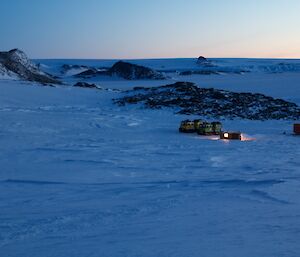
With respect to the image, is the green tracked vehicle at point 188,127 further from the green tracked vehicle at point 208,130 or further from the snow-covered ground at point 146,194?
the snow-covered ground at point 146,194

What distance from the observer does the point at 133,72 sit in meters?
79.4

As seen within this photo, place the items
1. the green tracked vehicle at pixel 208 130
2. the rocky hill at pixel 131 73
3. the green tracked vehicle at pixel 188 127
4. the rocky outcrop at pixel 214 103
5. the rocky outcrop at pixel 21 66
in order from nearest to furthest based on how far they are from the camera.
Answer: the green tracked vehicle at pixel 208 130
the green tracked vehicle at pixel 188 127
the rocky outcrop at pixel 214 103
the rocky outcrop at pixel 21 66
the rocky hill at pixel 131 73

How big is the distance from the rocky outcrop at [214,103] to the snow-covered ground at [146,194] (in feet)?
24.4

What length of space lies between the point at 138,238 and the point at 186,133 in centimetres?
1325

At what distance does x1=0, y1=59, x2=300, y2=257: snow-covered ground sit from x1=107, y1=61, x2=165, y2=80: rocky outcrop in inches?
2317

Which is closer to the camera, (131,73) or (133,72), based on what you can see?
(133,72)

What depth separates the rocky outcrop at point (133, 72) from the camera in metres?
77.1

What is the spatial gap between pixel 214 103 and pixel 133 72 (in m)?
50.8

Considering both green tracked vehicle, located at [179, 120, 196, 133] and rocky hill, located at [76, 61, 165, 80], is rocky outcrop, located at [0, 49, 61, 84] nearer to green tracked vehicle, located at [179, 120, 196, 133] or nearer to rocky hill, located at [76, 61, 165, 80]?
rocky hill, located at [76, 61, 165, 80]

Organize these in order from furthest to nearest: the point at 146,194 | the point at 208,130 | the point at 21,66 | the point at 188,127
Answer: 1. the point at 21,66
2. the point at 188,127
3. the point at 208,130
4. the point at 146,194

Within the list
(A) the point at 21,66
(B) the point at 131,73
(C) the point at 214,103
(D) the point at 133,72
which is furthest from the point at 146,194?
(B) the point at 131,73

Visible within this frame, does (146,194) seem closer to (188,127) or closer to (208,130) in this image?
(208,130)

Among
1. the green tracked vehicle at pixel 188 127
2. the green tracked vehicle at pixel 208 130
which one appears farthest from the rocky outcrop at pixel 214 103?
the green tracked vehicle at pixel 208 130

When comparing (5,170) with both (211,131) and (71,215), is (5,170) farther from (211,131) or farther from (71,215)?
(211,131)
